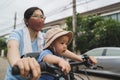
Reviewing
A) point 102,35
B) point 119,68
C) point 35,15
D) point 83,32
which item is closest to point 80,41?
point 83,32

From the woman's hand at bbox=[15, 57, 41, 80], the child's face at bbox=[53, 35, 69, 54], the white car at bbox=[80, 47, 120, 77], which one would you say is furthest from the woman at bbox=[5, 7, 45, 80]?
the white car at bbox=[80, 47, 120, 77]

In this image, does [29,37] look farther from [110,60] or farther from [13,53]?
[110,60]

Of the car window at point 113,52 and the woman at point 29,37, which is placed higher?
the woman at point 29,37

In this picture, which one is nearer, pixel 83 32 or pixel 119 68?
pixel 119 68

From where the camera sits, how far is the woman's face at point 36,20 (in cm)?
248

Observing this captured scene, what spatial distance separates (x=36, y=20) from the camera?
8.16 feet

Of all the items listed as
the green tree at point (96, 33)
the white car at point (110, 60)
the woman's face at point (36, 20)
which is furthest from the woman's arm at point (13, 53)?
the green tree at point (96, 33)

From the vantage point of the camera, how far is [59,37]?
214 cm

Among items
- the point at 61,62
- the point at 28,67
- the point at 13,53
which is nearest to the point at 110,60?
the point at 13,53

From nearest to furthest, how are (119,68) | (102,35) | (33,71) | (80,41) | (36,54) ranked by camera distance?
(33,71), (36,54), (119,68), (102,35), (80,41)

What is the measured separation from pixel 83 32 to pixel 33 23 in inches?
824

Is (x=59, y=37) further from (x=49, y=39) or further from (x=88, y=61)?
(x=88, y=61)

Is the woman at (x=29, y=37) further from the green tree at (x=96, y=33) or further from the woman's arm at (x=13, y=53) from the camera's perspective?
the green tree at (x=96, y=33)

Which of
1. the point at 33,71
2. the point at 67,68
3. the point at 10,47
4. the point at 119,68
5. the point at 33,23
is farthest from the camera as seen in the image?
the point at 119,68
